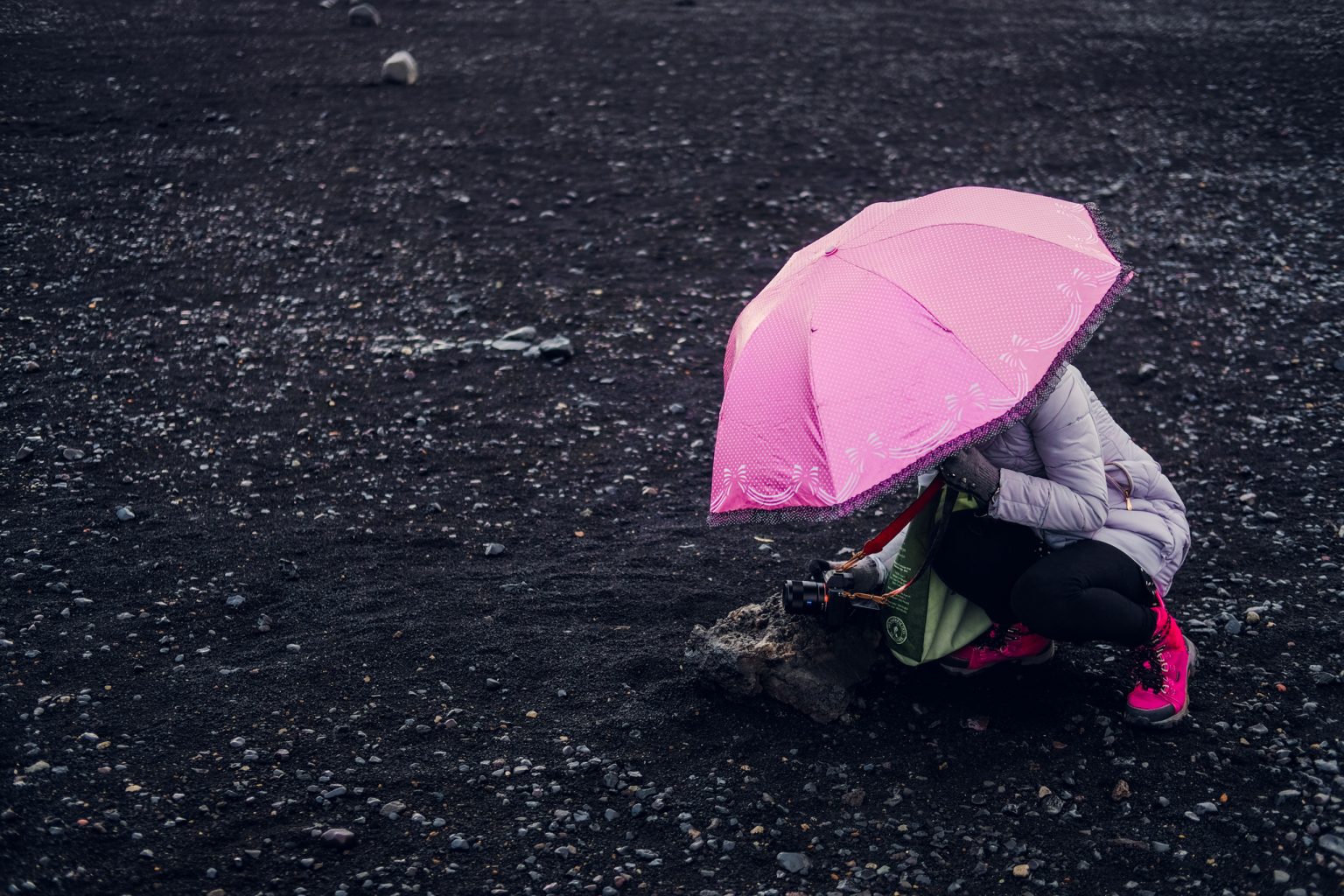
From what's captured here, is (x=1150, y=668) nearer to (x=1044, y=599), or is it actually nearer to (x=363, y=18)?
(x=1044, y=599)

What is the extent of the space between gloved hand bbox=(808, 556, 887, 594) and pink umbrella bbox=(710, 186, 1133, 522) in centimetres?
96

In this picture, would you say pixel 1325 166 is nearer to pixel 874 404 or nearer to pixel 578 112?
pixel 578 112

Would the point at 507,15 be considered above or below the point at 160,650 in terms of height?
above

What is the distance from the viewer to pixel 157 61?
10875 mm

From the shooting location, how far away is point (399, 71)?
10680 millimetres

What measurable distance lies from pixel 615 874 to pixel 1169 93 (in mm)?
9550

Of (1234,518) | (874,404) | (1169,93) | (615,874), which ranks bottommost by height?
(615,874)

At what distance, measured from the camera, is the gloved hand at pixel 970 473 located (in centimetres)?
372

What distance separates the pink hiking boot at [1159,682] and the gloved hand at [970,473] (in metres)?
0.88

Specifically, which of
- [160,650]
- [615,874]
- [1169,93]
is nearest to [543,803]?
[615,874]

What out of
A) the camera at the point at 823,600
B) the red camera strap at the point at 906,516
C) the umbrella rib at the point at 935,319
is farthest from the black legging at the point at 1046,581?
the umbrella rib at the point at 935,319

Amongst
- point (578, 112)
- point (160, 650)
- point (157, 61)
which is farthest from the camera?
point (157, 61)

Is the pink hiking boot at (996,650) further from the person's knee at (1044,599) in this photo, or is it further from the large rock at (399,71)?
the large rock at (399,71)

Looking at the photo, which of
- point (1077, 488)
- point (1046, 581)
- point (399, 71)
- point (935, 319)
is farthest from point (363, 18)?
point (1046, 581)
